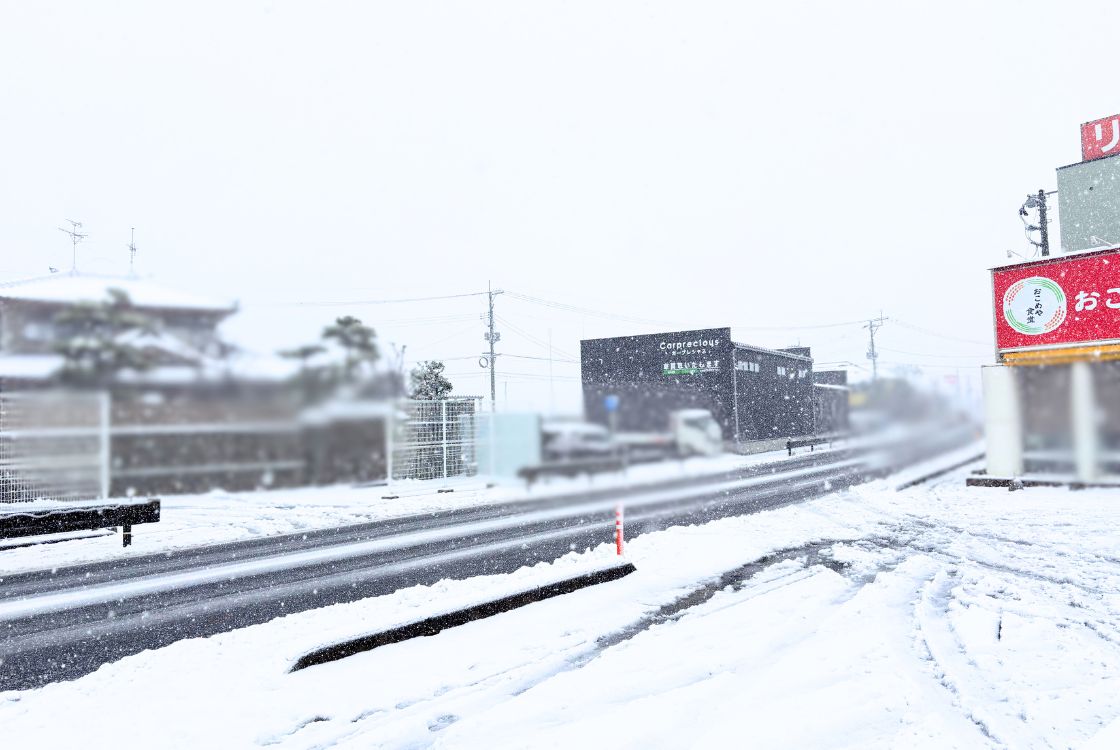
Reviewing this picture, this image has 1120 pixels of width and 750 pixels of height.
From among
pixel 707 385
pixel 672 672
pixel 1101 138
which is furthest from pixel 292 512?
pixel 1101 138

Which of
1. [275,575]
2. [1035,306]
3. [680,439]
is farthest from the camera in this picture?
[275,575]

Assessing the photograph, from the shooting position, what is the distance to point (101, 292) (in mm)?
1390

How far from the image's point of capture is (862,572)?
31.2 feet

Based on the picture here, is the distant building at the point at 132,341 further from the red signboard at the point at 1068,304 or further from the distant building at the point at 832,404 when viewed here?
the red signboard at the point at 1068,304

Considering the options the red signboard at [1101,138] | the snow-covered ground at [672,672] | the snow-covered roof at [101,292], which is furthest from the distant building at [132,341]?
the red signboard at [1101,138]

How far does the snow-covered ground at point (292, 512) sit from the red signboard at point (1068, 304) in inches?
104

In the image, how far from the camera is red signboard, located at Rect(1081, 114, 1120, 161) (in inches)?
1068

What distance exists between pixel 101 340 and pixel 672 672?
216 inches

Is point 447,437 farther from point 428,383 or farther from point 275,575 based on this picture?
point 275,575

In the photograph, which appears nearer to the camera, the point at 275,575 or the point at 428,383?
the point at 428,383

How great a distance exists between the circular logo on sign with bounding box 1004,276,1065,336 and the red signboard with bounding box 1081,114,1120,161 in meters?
25.2

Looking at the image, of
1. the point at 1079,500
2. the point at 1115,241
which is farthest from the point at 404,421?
the point at 1115,241

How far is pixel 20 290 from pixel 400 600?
296 inches

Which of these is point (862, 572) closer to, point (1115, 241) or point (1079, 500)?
point (1079, 500)
